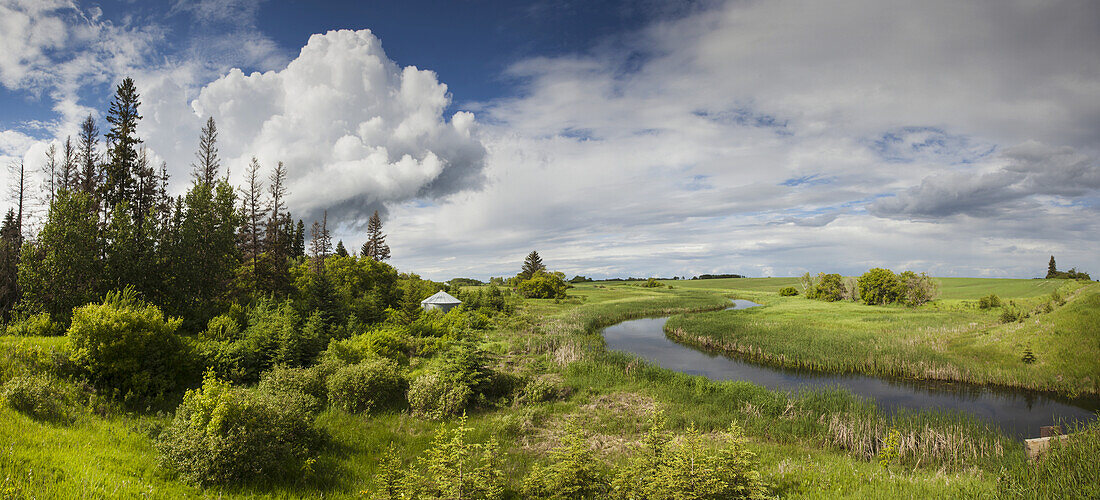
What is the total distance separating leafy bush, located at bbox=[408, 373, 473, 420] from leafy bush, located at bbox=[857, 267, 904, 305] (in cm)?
7310

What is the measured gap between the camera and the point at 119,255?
67.7 feet

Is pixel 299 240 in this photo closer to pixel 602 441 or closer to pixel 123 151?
pixel 123 151

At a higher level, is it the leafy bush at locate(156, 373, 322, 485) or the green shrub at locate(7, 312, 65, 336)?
the green shrub at locate(7, 312, 65, 336)

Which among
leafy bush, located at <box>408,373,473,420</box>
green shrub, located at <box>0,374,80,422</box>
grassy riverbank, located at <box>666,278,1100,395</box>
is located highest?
green shrub, located at <box>0,374,80,422</box>

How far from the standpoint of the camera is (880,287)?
6462cm

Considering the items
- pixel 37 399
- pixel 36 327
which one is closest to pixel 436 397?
pixel 37 399

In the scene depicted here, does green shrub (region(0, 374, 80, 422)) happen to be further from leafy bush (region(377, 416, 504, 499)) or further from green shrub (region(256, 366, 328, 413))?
leafy bush (region(377, 416, 504, 499))

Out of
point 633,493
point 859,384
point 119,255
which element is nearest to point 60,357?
point 119,255

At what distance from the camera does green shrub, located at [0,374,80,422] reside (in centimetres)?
944

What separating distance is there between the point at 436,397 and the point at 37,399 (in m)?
9.68

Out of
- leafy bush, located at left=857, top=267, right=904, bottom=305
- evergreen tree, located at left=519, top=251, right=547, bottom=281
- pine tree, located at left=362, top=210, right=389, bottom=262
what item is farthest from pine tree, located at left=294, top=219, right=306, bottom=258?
leafy bush, located at left=857, top=267, right=904, bottom=305

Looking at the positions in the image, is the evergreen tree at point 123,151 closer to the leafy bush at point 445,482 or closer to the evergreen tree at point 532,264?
the leafy bush at point 445,482

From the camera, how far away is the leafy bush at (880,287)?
6292 cm

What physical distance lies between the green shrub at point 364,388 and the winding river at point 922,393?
1843 cm
